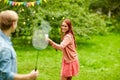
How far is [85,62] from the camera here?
10633 millimetres

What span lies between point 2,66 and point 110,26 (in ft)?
63.3

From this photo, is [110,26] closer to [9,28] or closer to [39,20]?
[39,20]

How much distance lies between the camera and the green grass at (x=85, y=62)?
29.1 feet

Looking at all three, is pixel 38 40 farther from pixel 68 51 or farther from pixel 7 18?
pixel 68 51

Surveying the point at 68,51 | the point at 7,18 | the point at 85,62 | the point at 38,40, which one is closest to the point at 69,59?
the point at 68,51

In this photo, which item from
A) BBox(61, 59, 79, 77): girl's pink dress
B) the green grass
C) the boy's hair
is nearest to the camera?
the boy's hair

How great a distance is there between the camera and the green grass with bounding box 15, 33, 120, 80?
887 cm

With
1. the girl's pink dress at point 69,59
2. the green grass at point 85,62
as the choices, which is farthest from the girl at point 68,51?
the green grass at point 85,62

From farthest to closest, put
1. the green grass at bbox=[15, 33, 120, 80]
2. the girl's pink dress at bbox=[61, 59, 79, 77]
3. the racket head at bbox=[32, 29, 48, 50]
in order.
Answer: the green grass at bbox=[15, 33, 120, 80], the girl's pink dress at bbox=[61, 59, 79, 77], the racket head at bbox=[32, 29, 48, 50]

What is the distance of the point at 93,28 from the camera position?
14.5m

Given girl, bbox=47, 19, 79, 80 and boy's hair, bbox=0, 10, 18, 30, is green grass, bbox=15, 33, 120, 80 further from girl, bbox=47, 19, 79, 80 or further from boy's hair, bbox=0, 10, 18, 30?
boy's hair, bbox=0, 10, 18, 30

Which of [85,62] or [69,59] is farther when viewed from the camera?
[85,62]

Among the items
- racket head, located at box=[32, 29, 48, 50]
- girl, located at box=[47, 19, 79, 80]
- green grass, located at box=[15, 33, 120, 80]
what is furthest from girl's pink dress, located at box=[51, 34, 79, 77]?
racket head, located at box=[32, 29, 48, 50]

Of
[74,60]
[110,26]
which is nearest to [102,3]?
[110,26]
